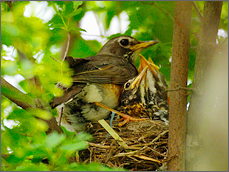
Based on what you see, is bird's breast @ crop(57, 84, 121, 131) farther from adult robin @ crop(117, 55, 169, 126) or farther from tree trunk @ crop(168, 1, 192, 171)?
tree trunk @ crop(168, 1, 192, 171)

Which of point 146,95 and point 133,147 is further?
point 146,95

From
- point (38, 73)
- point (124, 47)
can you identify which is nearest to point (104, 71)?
point (124, 47)

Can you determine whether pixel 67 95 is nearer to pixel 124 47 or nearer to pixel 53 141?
pixel 53 141

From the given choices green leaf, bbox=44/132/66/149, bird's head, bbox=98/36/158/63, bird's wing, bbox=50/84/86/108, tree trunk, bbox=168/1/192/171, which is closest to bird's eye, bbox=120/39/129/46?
bird's head, bbox=98/36/158/63

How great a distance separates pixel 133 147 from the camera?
2943 millimetres

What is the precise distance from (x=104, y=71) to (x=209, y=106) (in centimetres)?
144

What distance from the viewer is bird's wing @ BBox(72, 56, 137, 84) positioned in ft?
10.3

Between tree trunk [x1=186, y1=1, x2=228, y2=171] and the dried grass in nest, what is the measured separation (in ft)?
1.36

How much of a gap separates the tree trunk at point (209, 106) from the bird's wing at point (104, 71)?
119cm

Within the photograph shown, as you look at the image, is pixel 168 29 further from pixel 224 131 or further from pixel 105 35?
pixel 224 131

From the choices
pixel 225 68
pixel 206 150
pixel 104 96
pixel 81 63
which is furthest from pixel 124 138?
pixel 225 68

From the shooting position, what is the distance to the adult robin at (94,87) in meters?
3.07

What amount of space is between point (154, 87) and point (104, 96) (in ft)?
2.42

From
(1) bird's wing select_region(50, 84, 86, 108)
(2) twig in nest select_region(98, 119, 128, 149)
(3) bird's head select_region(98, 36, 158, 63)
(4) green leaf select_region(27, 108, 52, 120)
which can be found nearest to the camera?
(4) green leaf select_region(27, 108, 52, 120)
